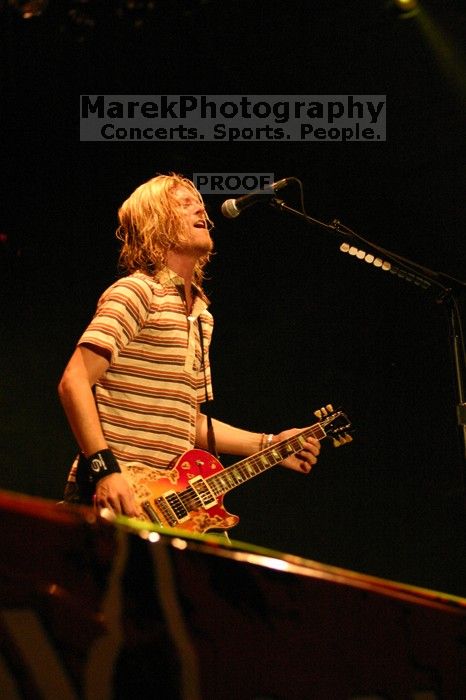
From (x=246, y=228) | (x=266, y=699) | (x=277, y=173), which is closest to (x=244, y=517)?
(x=246, y=228)

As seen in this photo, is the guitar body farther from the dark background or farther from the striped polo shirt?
the dark background

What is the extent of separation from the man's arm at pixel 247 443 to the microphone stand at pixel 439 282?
1.77 ft

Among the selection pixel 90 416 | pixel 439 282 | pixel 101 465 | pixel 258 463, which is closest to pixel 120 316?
pixel 90 416

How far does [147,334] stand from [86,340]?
0.87 feet

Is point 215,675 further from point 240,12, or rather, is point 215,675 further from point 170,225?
point 240,12

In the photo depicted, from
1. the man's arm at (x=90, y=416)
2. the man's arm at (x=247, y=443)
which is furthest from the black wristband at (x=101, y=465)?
the man's arm at (x=247, y=443)

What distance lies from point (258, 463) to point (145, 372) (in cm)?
53

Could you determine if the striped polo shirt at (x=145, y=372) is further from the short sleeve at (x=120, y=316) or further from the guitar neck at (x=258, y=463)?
the guitar neck at (x=258, y=463)

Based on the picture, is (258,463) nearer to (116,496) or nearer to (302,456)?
(302,456)

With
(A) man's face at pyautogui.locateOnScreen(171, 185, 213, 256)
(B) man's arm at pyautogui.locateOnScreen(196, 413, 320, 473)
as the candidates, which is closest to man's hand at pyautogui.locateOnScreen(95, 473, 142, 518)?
(B) man's arm at pyautogui.locateOnScreen(196, 413, 320, 473)

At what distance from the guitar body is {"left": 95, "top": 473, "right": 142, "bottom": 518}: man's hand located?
0.43 ft

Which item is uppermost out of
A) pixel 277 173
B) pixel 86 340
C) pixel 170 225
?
pixel 277 173

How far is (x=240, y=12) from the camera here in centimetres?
402

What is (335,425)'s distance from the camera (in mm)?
A: 3107
